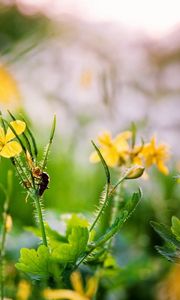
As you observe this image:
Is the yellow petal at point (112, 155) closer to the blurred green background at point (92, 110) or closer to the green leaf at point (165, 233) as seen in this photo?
the blurred green background at point (92, 110)

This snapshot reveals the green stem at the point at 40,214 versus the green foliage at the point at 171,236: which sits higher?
the green stem at the point at 40,214

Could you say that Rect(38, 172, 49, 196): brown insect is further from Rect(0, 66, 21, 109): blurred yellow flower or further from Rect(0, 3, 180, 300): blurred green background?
Rect(0, 66, 21, 109): blurred yellow flower

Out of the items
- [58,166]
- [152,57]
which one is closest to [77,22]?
[152,57]

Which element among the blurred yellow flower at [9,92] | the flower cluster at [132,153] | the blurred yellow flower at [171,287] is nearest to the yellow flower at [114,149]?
the flower cluster at [132,153]

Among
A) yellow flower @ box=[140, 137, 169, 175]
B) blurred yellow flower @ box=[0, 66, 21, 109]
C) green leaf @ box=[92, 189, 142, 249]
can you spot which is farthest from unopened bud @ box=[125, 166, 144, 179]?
blurred yellow flower @ box=[0, 66, 21, 109]

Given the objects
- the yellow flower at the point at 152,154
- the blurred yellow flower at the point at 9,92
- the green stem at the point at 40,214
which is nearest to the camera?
the green stem at the point at 40,214

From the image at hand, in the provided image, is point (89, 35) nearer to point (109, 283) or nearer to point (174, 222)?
point (109, 283)
